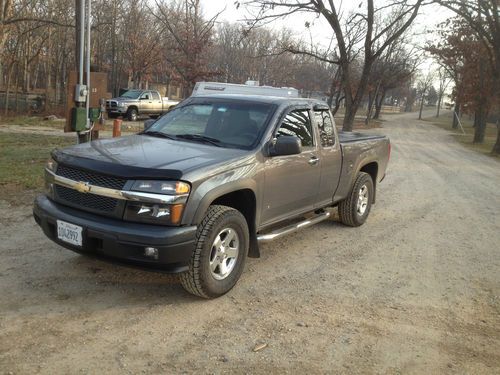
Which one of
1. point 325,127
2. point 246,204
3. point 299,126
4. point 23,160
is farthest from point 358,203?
point 23,160

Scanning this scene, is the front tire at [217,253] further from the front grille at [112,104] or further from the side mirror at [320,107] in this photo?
the front grille at [112,104]

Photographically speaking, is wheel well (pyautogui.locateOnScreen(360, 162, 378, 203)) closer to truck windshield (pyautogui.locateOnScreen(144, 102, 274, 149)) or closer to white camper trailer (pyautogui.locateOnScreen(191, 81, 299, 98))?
truck windshield (pyautogui.locateOnScreen(144, 102, 274, 149))

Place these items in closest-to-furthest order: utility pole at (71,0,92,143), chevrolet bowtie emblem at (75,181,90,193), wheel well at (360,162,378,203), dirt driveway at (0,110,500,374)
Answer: dirt driveway at (0,110,500,374) < chevrolet bowtie emblem at (75,181,90,193) < wheel well at (360,162,378,203) < utility pole at (71,0,92,143)

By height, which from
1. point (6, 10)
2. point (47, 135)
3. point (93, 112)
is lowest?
point (47, 135)

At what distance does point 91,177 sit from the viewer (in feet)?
12.8

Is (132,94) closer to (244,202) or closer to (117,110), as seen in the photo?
(117,110)

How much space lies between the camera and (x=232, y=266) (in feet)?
14.0

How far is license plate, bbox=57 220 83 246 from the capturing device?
149 inches

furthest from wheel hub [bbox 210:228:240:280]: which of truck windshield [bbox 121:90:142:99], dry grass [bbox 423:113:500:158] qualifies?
truck windshield [bbox 121:90:142:99]

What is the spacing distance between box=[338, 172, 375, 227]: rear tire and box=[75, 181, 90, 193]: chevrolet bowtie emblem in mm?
3828

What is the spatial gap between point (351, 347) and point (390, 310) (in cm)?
84

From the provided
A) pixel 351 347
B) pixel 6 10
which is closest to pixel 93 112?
pixel 351 347

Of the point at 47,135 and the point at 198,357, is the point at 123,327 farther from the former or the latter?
the point at 47,135

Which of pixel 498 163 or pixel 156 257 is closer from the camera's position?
pixel 156 257
